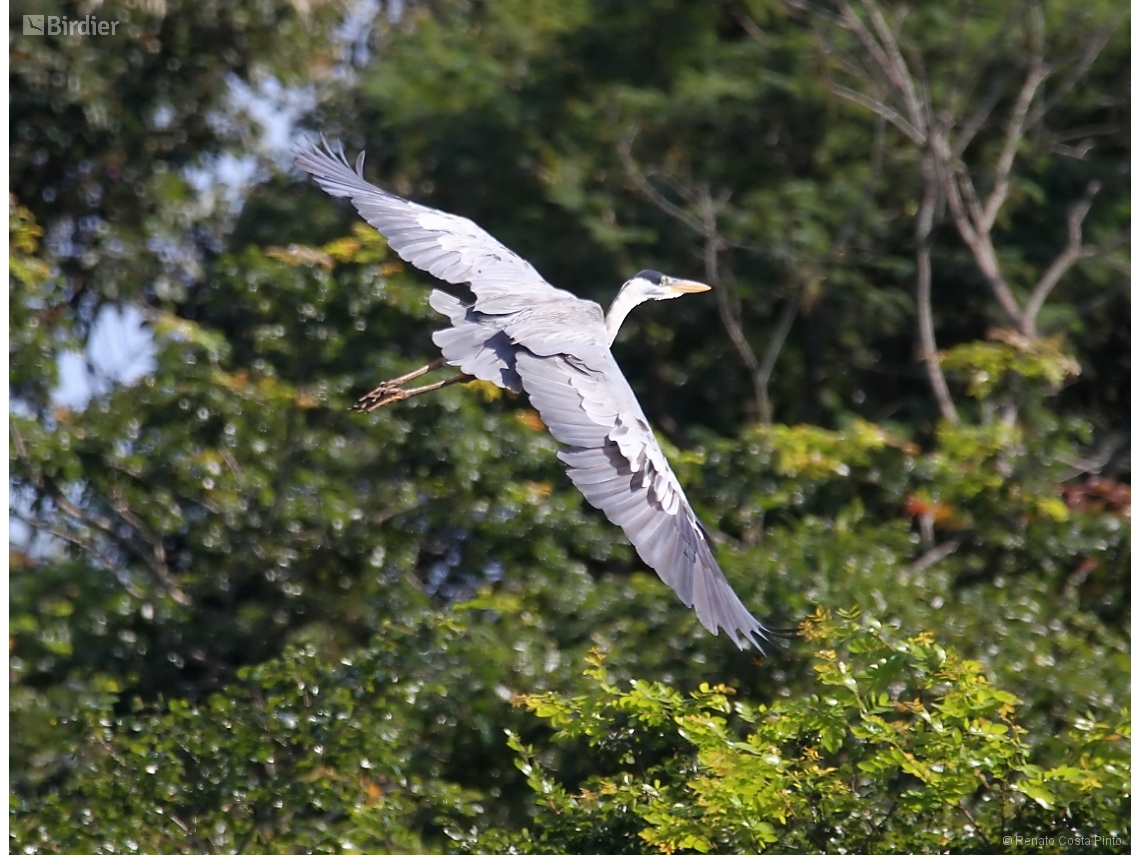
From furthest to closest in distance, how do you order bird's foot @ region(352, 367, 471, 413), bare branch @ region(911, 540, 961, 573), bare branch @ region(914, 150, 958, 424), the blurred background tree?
1. bare branch @ region(914, 150, 958, 424)
2. bare branch @ region(911, 540, 961, 573)
3. bird's foot @ region(352, 367, 471, 413)
4. the blurred background tree

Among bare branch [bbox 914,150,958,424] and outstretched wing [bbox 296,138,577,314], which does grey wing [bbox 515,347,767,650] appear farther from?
bare branch [bbox 914,150,958,424]

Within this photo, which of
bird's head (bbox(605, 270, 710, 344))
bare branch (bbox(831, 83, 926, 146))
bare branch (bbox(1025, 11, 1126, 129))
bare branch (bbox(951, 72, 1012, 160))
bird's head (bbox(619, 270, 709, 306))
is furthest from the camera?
bare branch (bbox(951, 72, 1012, 160))

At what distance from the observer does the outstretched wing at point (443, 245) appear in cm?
710

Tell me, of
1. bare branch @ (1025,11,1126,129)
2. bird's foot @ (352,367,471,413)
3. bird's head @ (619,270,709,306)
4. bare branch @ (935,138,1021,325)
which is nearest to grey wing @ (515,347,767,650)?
bird's foot @ (352,367,471,413)

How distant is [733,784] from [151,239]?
918cm

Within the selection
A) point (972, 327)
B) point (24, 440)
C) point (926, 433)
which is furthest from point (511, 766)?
point (972, 327)

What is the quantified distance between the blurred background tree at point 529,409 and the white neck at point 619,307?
136 cm

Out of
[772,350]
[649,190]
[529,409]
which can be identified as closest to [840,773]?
[529,409]

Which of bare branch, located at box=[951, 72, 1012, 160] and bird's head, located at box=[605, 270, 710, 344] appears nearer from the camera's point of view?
bird's head, located at box=[605, 270, 710, 344]

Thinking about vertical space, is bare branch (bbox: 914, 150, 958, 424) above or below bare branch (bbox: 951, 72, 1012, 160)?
below

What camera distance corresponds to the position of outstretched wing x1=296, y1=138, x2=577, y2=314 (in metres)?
7.10

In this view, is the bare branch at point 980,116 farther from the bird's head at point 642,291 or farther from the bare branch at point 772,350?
the bird's head at point 642,291

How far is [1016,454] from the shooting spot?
31.4 ft

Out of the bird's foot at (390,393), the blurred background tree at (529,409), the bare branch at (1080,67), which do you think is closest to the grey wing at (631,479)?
the blurred background tree at (529,409)
